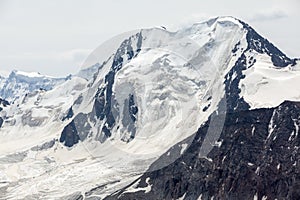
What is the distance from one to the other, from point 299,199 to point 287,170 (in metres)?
14.3

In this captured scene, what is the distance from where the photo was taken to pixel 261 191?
199375mm

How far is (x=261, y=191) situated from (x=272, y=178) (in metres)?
5.33

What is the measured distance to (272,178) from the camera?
655 ft

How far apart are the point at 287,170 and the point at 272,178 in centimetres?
536

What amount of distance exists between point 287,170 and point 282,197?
433 inches

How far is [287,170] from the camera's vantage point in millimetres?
199875

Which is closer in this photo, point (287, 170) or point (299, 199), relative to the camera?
point (299, 199)

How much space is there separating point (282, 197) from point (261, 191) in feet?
28.8

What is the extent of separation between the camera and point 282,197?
19225 centimetres

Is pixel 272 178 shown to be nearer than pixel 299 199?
No

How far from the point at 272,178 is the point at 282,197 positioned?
29.4 feet

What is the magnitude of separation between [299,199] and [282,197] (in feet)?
20.4
